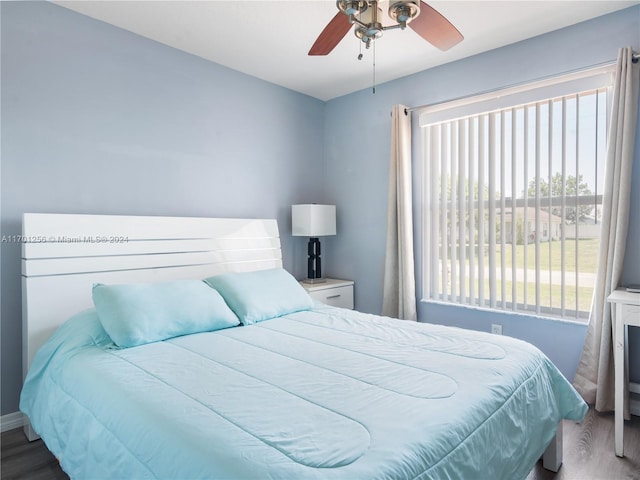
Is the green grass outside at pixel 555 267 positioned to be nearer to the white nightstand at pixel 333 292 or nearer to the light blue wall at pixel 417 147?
the light blue wall at pixel 417 147

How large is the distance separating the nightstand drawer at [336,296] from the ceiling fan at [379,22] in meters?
2.12

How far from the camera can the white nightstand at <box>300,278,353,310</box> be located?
3559 mm

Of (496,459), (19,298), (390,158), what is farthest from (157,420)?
(390,158)

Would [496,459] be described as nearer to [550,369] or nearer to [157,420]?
[550,369]

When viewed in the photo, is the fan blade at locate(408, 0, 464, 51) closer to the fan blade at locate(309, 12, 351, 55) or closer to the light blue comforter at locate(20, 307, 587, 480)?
the fan blade at locate(309, 12, 351, 55)

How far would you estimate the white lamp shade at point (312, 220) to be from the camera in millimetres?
3600

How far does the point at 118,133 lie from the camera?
2.68 meters

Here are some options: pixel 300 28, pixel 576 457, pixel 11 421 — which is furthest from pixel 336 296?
pixel 11 421

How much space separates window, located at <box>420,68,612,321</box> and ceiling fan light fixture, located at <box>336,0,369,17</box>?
182cm

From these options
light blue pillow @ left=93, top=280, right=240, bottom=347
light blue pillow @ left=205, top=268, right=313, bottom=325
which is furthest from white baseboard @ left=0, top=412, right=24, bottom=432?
light blue pillow @ left=205, top=268, right=313, bottom=325

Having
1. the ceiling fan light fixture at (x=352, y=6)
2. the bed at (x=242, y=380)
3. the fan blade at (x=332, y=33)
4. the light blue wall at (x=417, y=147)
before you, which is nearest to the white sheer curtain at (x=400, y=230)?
the light blue wall at (x=417, y=147)

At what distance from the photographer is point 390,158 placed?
11.6ft

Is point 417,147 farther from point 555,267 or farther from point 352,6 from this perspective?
point 352,6

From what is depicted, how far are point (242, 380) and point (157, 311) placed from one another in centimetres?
82
